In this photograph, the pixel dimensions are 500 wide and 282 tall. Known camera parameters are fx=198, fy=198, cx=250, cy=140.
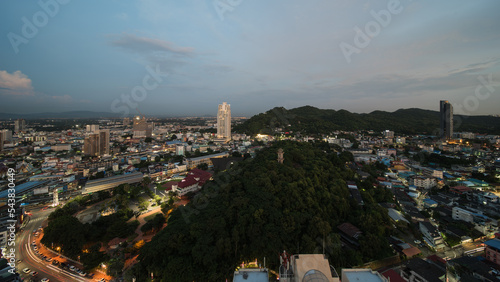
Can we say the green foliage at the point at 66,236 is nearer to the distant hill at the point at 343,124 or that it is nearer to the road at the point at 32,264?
the road at the point at 32,264

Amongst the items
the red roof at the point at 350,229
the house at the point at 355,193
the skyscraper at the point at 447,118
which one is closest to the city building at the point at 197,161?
the house at the point at 355,193

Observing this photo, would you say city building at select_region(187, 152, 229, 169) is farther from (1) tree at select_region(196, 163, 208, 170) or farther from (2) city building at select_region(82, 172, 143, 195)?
(2) city building at select_region(82, 172, 143, 195)

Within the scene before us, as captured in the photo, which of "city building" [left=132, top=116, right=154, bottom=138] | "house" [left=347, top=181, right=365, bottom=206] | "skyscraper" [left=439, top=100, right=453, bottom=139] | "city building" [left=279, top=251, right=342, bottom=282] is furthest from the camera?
"city building" [left=132, top=116, right=154, bottom=138]

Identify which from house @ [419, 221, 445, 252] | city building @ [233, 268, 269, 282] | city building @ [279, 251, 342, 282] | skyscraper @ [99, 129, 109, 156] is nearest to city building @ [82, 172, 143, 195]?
skyscraper @ [99, 129, 109, 156]

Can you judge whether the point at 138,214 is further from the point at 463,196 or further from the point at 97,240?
the point at 463,196

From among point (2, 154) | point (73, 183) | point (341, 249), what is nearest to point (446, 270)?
point (341, 249)

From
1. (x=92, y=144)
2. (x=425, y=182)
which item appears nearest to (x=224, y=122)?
(x=92, y=144)
